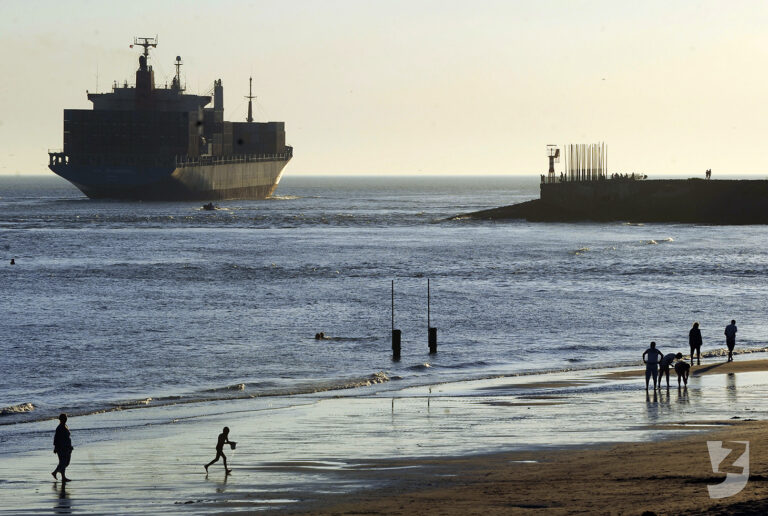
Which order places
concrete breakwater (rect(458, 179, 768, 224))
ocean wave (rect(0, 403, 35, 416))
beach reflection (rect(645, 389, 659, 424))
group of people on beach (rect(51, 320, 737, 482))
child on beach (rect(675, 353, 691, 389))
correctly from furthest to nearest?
concrete breakwater (rect(458, 179, 768, 224)) < ocean wave (rect(0, 403, 35, 416)) < child on beach (rect(675, 353, 691, 389)) < beach reflection (rect(645, 389, 659, 424)) < group of people on beach (rect(51, 320, 737, 482))

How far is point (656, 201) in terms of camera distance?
469ft

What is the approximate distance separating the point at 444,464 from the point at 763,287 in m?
49.4

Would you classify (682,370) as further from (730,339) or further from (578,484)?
(578,484)

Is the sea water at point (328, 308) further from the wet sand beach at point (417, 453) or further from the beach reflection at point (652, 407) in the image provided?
the beach reflection at point (652, 407)

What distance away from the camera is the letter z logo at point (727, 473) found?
15.5 metres

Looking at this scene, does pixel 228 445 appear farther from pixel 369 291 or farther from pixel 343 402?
pixel 369 291

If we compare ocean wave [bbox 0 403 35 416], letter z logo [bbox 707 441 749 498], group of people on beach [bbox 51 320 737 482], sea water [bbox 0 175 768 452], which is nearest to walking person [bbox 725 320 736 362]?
group of people on beach [bbox 51 320 737 482]

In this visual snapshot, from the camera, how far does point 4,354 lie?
40.4m

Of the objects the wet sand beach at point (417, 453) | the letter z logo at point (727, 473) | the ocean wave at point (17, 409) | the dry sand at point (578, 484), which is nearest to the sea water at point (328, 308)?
the ocean wave at point (17, 409)

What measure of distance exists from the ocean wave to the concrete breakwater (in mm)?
117548

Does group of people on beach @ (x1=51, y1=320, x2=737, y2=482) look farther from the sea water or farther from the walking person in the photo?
the sea water

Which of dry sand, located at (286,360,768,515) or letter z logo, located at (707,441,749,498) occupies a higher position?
letter z logo, located at (707,441,749,498)

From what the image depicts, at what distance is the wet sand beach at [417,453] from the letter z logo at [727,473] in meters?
0.16

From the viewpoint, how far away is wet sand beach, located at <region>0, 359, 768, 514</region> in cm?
1681
